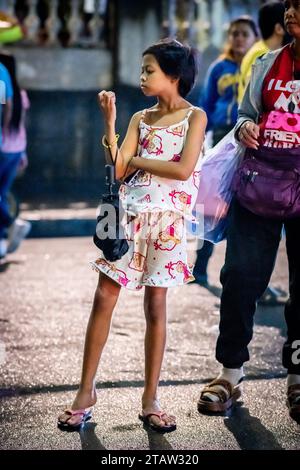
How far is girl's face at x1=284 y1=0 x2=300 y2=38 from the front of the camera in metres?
4.47

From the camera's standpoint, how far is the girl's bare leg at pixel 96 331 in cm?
441

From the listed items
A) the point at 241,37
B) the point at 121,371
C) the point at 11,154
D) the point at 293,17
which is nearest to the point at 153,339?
the point at 121,371

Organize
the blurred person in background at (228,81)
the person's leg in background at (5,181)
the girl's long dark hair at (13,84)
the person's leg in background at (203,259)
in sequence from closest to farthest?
the blurred person in background at (228,81) < the person's leg in background at (203,259) < the girl's long dark hair at (13,84) < the person's leg in background at (5,181)

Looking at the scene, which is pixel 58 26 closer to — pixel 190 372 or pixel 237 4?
pixel 237 4

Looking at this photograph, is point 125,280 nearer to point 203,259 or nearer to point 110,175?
point 110,175

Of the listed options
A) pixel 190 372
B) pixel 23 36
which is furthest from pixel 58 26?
pixel 190 372

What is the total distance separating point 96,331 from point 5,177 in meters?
5.27

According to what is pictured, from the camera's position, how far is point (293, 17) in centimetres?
450

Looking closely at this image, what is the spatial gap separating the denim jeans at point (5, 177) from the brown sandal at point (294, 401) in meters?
5.13

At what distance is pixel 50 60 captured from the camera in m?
14.0

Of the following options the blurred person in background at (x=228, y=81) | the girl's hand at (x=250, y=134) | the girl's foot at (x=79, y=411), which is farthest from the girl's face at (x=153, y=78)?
the blurred person in background at (x=228, y=81)

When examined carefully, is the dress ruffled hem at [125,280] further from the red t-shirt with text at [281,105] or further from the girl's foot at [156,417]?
the red t-shirt with text at [281,105]

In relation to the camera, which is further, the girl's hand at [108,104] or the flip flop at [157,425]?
the flip flop at [157,425]

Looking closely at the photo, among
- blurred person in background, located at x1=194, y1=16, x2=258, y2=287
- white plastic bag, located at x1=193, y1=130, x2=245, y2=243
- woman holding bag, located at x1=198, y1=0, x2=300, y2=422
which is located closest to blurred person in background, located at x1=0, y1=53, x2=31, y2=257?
blurred person in background, located at x1=194, y1=16, x2=258, y2=287
